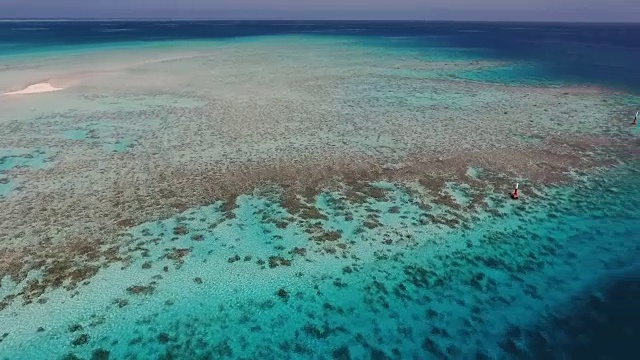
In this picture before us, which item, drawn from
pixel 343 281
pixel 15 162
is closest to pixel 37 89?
pixel 15 162

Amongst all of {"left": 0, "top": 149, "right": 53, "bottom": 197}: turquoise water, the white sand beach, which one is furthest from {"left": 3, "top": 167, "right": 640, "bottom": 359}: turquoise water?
the white sand beach

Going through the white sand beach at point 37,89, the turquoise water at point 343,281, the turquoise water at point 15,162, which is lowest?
the turquoise water at point 343,281

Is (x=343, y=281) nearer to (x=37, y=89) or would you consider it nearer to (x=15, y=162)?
(x=15, y=162)

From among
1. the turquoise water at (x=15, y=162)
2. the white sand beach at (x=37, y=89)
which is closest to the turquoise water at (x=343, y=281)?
the turquoise water at (x=15, y=162)

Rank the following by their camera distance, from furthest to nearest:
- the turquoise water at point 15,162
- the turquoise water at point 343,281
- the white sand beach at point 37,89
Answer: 1. the white sand beach at point 37,89
2. the turquoise water at point 15,162
3. the turquoise water at point 343,281

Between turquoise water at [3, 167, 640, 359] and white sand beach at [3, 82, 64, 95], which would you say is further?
white sand beach at [3, 82, 64, 95]

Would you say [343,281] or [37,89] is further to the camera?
[37,89]

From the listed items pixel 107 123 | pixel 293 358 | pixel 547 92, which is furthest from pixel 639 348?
pixel 547 92

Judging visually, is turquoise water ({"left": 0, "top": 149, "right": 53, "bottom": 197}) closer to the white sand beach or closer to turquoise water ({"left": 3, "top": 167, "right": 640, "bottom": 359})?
turquoise water ({"left": 3, "top": 167, "right": 640, "bottom": 359})

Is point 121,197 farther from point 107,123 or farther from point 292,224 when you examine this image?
point 107,123

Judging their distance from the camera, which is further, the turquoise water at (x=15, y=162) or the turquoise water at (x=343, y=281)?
the turquoise water at (x=15, y=162)

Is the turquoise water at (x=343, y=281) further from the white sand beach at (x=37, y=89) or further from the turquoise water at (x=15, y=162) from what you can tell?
the white sand beach at (x=37, y=89)
